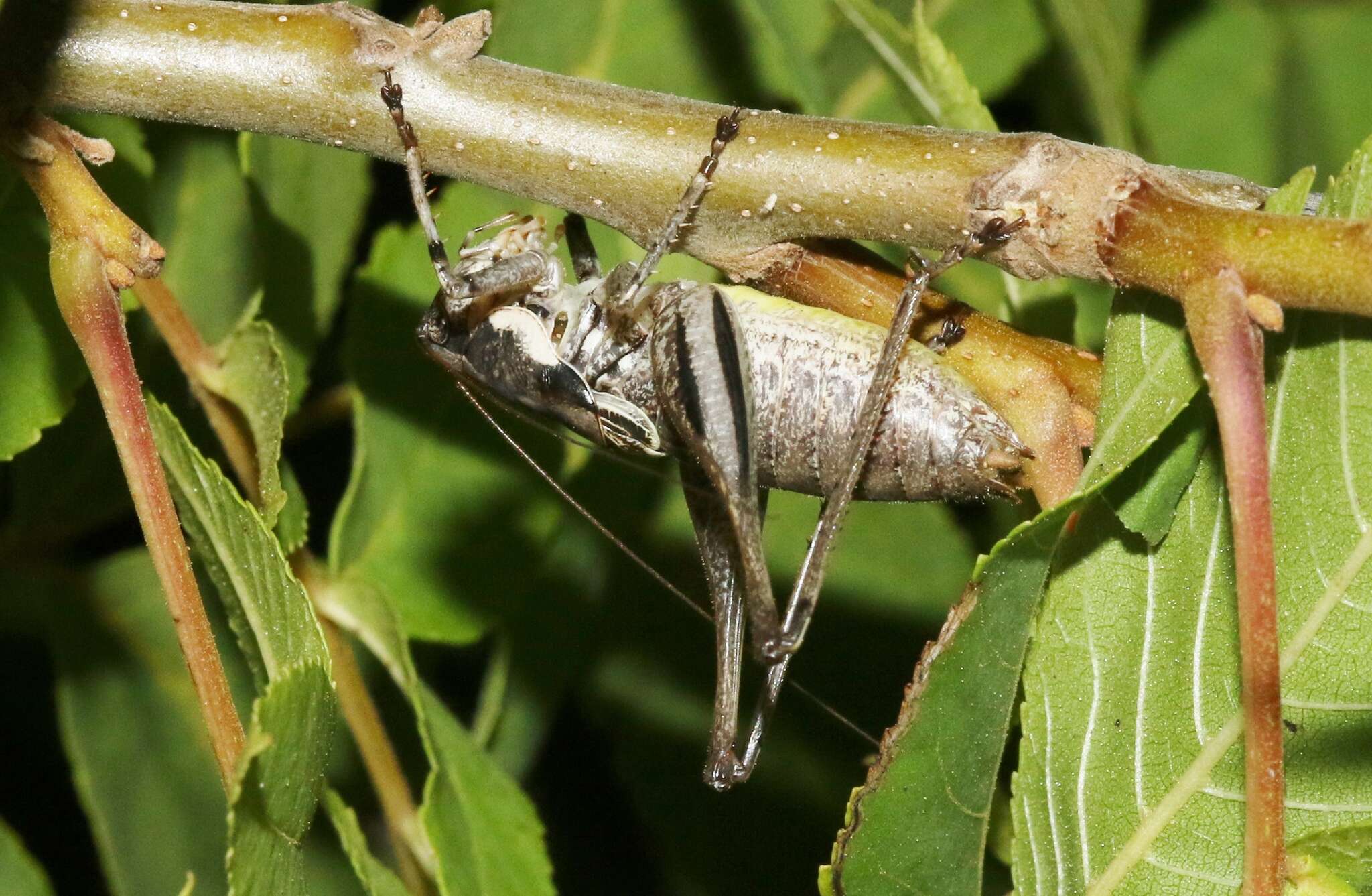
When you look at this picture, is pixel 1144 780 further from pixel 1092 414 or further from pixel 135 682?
pixel 135 682

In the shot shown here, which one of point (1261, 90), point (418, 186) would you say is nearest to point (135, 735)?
point (418, 186)

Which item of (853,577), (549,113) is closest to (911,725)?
(549,113)

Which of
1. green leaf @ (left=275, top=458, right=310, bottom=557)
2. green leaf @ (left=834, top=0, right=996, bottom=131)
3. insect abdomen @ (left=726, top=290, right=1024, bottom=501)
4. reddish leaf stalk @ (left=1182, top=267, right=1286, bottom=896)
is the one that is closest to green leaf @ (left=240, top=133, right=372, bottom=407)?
green leaf @ (left=275, top=458, right=310, bottom=557)

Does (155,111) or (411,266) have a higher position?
(411,266)

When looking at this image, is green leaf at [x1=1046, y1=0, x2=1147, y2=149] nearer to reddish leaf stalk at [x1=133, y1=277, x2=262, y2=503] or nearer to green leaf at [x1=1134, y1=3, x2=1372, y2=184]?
green leaf at [x1=1134, y1=3, x2=1372, y2=184]

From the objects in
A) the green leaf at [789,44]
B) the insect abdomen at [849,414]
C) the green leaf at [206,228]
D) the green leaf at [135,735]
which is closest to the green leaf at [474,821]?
the green leaf at [135,735]

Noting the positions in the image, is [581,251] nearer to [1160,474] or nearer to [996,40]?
[996,40]

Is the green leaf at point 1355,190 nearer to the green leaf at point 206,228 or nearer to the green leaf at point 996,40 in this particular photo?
the green leaf at point 996,40
